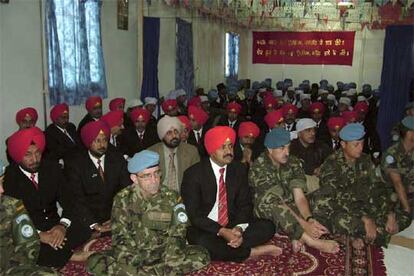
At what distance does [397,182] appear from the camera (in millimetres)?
3734

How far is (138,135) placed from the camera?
5.19 m

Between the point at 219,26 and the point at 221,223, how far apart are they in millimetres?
8708

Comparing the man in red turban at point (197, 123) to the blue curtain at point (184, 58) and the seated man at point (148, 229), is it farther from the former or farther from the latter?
the blue curtain at point (184, 58)

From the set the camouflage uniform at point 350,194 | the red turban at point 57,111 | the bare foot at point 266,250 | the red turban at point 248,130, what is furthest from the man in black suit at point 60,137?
the camouflage uniform at point 350,194

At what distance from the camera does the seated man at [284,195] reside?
10.8 feet

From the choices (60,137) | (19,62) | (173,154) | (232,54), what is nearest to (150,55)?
(19,62)

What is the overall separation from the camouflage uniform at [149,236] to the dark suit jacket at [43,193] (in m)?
0.65

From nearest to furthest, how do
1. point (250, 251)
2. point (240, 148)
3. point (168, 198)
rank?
point (168, 198) → point (250, 251) → point (240, 148)

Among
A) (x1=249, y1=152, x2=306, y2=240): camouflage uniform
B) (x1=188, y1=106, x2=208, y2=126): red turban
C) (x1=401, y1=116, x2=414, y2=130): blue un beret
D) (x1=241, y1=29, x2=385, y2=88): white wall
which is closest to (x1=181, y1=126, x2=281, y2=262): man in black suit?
(x1=249, y1=152, x2=306, y2=240): camouflage uniform

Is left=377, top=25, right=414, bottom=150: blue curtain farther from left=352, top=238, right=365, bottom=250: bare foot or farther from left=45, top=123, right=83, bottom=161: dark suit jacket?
left=45, top=123, right=83, bottom=161: dark suit jacket

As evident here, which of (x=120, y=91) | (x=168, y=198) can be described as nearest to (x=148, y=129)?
(x=120, y=91)

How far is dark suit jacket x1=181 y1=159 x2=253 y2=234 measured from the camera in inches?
126

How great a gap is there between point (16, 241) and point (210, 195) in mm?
1339

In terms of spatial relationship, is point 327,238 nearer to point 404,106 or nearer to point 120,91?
point 404,106
